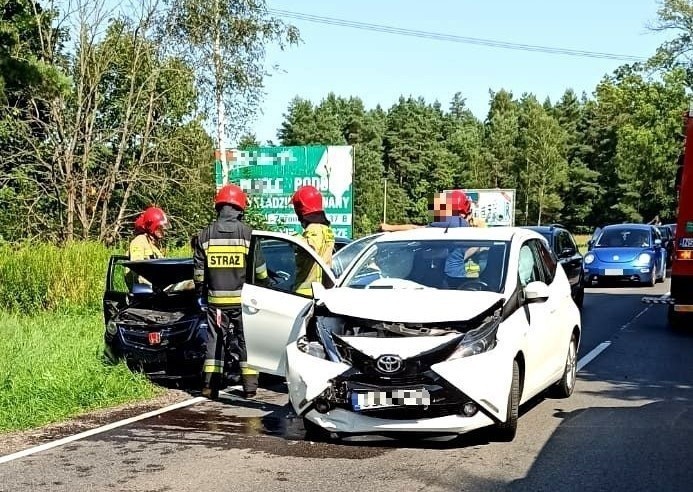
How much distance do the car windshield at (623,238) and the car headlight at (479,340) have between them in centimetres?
1970

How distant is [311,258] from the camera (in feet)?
30.6

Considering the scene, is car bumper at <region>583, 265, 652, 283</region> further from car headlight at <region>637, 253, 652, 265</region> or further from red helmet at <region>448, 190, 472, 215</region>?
red helmet at <region>448, 190, 472, 215</region>

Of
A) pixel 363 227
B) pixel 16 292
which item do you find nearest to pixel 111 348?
pixel 16 292

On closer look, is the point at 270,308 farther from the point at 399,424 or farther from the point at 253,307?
the point at 399,424

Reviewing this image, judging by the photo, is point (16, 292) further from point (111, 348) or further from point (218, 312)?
point (218, 312)

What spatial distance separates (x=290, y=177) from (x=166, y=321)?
17021 millimetres

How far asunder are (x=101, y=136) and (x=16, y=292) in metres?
8.40

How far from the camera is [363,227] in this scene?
70688 mm

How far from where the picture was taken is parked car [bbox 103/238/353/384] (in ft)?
32.9

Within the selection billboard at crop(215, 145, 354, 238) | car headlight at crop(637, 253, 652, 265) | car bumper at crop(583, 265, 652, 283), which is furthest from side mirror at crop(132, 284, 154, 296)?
car headlight at crop(637, 253, 652, 265)

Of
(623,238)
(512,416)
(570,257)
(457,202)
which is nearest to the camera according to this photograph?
(512,416)

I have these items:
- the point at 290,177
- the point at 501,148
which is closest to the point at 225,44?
the point at 290,177

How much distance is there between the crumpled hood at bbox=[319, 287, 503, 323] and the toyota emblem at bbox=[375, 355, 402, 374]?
30 cm

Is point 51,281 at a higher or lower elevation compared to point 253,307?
lower
